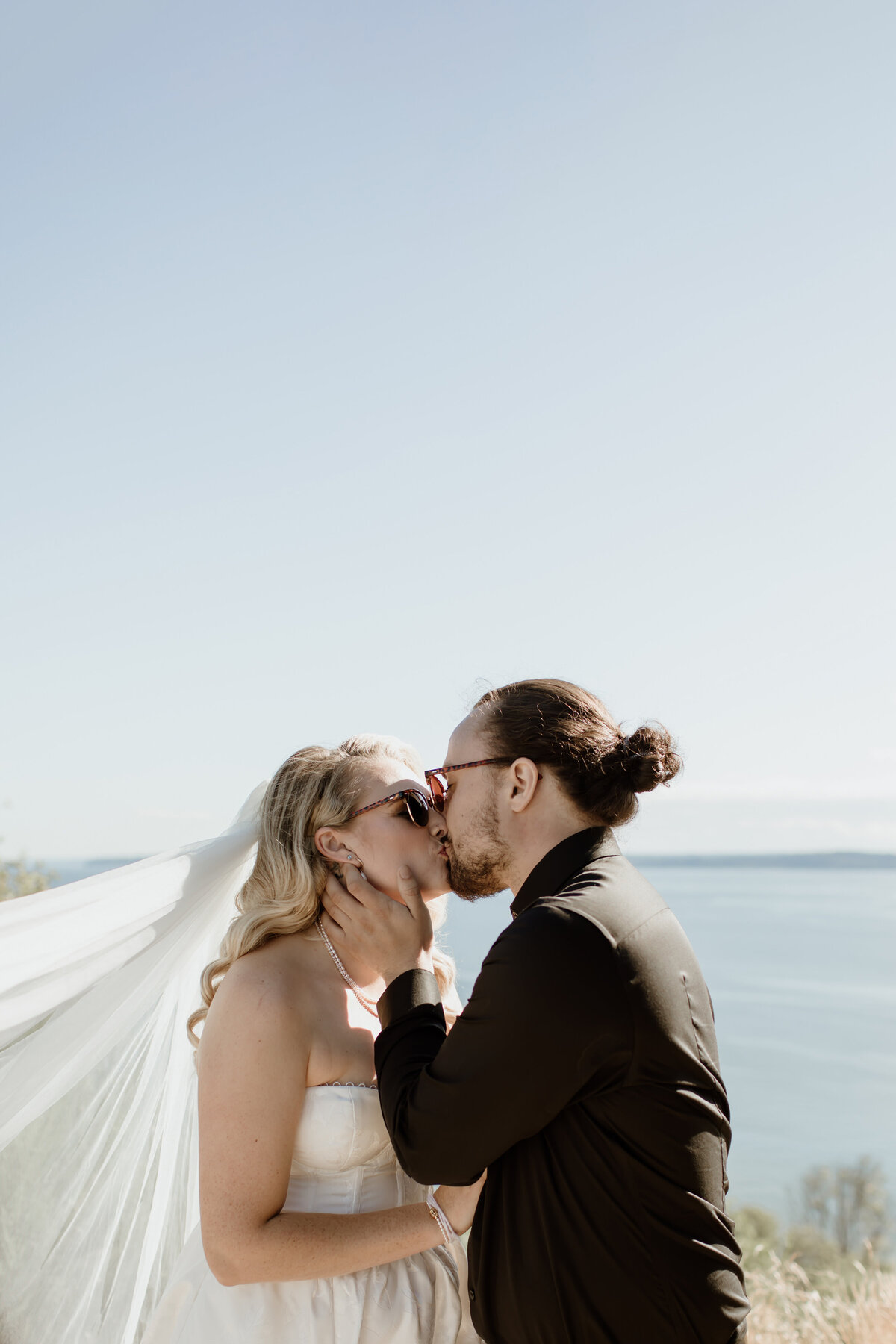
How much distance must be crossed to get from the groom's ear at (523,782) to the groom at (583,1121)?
338 mm

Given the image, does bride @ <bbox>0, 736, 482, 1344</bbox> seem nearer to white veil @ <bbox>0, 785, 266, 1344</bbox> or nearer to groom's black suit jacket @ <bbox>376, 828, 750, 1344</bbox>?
white veil @ <bbox>0, 785, 266, 1344</bbox>

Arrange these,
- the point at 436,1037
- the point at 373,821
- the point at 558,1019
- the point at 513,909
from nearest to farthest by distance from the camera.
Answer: the point at 558,1019, the point at 436,1037, the point at 513,909, the point at 373,821

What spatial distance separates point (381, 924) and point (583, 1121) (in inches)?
31.6

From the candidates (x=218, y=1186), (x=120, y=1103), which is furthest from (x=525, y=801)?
(x=120, y=1103)

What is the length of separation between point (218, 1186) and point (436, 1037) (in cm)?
70

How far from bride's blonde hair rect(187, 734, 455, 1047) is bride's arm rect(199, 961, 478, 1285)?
409 mm

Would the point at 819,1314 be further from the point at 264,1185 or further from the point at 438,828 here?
the point at 264,1185

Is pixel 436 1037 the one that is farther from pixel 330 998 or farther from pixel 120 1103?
pixel 120 1103

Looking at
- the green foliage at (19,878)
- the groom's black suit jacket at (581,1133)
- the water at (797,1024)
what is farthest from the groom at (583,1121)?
the green foliage at (19,878)

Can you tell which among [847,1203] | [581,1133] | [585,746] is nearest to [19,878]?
[847,1203]

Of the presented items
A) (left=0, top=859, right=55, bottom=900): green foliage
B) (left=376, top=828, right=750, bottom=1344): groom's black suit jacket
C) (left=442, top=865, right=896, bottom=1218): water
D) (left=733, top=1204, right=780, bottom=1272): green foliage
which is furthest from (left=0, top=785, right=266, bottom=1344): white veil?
(left=0, top=859, right=55, bottom=900): green foliage

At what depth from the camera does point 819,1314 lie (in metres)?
4.97

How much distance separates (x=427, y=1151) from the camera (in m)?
2.04

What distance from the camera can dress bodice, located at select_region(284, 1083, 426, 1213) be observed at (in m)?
2.57
